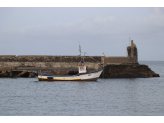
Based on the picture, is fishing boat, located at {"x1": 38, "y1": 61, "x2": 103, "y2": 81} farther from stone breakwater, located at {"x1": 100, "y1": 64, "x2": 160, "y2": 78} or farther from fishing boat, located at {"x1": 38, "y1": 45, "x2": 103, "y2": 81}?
stone breakwater, located at {"x1": 100, "y1": 64, "x2": 160, "y2": 78}

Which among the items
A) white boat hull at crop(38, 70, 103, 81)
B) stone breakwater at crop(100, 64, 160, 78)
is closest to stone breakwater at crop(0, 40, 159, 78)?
stone breakwater at crop(100, 64, 160, 78)

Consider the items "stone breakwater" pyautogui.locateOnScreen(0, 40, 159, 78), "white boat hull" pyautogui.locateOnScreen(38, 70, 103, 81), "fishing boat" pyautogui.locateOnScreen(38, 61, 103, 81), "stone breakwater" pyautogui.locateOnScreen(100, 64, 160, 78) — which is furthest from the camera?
"stone breakwater" pyautogui.locateOnScreen(0, 40, 159, 78)

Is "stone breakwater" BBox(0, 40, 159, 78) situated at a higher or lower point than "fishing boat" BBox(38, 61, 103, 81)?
higher

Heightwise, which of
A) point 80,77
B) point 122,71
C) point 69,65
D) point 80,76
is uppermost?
point 69,65

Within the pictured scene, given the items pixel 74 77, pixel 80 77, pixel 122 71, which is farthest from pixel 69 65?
→ pixel 122 71

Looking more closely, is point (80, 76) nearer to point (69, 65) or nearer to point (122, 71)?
point (122, 71)

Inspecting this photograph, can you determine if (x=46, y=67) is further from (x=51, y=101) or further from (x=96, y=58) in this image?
Answer: (x=51, y=101)

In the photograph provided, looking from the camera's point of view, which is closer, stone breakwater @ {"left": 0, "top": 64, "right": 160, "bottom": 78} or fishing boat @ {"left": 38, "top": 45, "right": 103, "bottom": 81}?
fishing boat @ {"left": 38, "top": 45, "right": 103, "bottom": 81}

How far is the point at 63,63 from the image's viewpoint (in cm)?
5025

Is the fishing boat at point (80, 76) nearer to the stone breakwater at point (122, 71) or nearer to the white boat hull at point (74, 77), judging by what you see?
the white boat hull at point (74, 77)

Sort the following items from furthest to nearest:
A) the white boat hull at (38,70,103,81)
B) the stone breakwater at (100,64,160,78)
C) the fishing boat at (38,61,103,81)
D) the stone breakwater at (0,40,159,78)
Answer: the stone breakwater at (0,40,159,78) < the stone breakwater at (100,64,160,78) < the white boat hull at (38,70,103,81) < the fishing boat at (38,61,103,81)

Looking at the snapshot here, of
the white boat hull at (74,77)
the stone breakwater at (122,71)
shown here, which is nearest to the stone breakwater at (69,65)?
the stone breakwater at (122,71)
